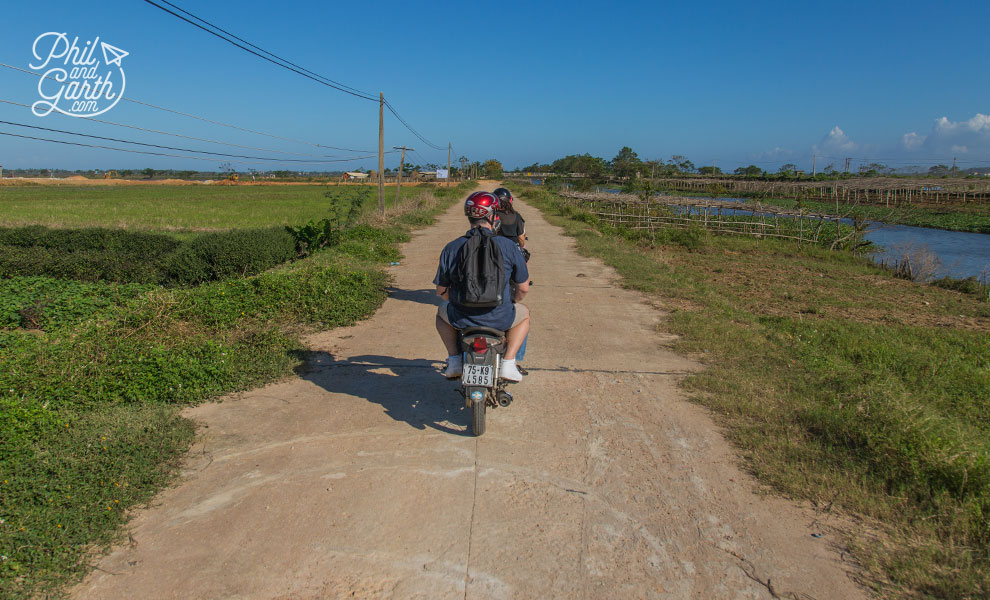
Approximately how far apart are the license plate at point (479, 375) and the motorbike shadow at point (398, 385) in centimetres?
32

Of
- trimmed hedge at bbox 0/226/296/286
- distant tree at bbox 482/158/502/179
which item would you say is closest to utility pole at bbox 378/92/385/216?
trimmed hedge at bbox 0/226/296/286

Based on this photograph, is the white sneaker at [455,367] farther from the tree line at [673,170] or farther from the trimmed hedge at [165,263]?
the tree line at [673,170]

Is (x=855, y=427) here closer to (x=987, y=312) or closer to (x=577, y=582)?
(x=577, y=582)

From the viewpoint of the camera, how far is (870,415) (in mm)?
3904

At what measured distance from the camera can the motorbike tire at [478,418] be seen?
12.8 feet

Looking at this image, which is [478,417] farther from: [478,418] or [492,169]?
[492,169]

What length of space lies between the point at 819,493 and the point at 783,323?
17.5 feet

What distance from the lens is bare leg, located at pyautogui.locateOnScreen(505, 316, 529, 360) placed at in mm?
4137

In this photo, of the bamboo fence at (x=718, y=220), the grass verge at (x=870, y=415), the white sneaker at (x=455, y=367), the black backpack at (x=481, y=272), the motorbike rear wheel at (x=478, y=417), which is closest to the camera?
the grass verge at (x=870, y=415)

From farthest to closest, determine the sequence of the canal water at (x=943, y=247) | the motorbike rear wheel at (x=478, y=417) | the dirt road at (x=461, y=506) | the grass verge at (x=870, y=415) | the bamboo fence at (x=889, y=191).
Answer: the bamboo fence at (x=889, y=191) < the canal water at (x=943, y=247) < the motorbike rear wheel at (x=478, y=417) < the grass verge at (x=870, y=415) < the dirt road at (x=461, y=506)

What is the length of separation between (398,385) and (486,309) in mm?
1515

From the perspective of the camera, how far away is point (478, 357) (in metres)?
3.84

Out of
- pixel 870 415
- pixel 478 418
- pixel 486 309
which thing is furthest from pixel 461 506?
pixel 870 415

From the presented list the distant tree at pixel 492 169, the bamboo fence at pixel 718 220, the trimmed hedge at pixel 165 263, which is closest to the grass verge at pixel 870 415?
the trimmed hedge at pixel 165 263
